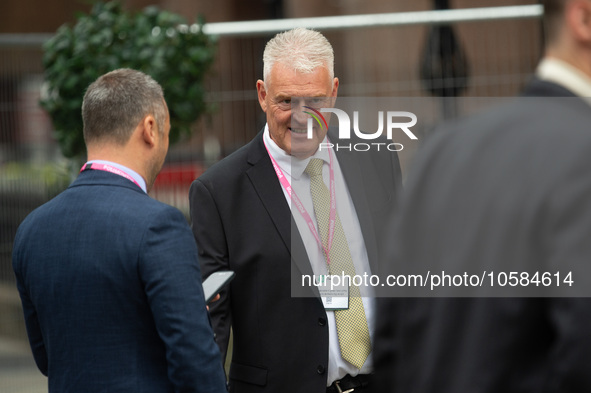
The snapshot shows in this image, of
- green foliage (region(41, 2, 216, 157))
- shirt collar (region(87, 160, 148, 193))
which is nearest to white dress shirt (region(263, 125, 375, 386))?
shirt collar (region(87, 160, 148, 193))

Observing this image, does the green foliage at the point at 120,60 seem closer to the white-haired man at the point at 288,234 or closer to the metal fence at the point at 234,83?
the metal fence at the point at 234,83

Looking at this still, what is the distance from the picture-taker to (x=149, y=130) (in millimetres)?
2557

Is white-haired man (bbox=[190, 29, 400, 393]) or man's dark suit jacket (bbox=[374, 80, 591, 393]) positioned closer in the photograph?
man's dark suit jacket (bbox=[374, 80, 591, 393])

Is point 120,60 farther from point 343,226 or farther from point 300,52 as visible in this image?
point 343,226

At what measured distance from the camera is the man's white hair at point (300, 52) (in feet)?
9.33

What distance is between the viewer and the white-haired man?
2705 mm

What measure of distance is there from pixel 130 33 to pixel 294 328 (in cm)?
358

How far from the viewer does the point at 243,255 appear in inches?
108

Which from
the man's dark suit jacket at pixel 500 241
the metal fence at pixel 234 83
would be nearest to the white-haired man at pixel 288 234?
the man's dark suit jacket at pixel 500 241

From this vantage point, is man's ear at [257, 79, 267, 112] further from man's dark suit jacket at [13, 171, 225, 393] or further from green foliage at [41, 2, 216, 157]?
green foliage at [41, 2, 216, 157]

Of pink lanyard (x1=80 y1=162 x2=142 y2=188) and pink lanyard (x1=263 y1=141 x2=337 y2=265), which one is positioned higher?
pink lanyard (x1=80 y1=162 x2=142 y2=188)

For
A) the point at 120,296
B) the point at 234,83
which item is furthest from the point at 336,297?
the point at 234,83

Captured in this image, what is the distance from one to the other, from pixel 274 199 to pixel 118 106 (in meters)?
0.63

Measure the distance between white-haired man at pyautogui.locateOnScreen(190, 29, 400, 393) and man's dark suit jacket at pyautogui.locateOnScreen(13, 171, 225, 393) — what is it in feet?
1.14
